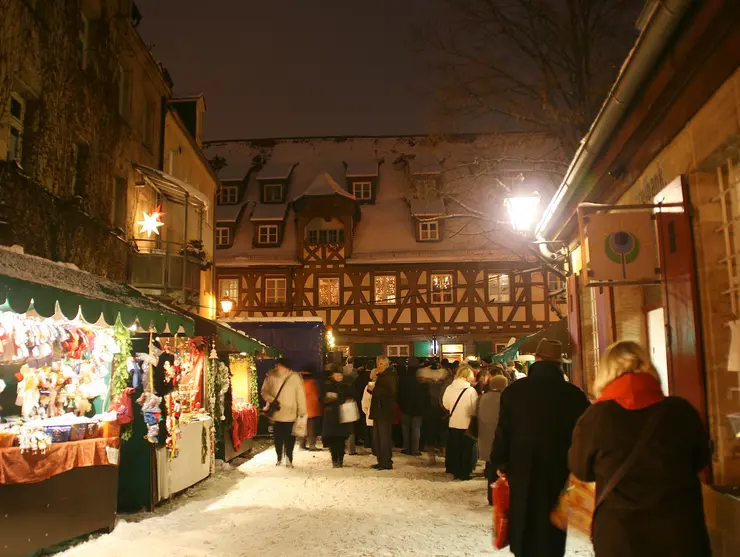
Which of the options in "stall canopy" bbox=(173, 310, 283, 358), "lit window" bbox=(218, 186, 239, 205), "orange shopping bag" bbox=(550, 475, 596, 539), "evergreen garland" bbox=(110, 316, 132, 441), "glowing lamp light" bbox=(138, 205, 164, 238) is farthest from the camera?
"lit window" bbox=(218, 186, 239, 205)

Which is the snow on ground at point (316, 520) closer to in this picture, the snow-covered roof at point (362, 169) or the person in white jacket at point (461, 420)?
the person in white jacket at point (461, 420)

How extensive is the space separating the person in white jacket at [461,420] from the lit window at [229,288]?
86.6ft

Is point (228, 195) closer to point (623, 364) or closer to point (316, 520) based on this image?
point (316, 520)

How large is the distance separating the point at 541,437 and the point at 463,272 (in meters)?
30.1

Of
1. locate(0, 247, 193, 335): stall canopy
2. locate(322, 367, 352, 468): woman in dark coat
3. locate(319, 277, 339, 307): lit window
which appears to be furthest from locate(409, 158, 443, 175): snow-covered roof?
locate(0, 247, 193, 335): stall canopy

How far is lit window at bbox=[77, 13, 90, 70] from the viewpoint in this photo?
1415 centimetres

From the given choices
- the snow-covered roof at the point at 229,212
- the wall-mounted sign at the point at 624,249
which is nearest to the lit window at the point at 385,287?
the snow-covered roof at the point at 229,212

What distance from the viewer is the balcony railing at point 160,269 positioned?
16.6 metres

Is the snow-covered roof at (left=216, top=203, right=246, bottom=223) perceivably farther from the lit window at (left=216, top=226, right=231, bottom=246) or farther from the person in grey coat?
the person in grey coat

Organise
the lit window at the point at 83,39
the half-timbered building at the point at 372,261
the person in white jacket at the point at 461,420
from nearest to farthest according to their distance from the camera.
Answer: the person in white jacket at the point at 461,420
the lit window at the point at 83,39
the half-timbered building at the point at 372,261

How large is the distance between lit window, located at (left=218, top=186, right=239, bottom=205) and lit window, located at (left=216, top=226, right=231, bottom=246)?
7.02 ft

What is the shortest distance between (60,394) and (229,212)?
30.7 meters

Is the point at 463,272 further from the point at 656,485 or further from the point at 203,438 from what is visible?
the point at 656,485

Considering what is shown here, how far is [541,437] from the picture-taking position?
477cm
